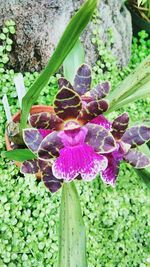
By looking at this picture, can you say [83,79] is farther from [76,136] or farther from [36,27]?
[36,27]

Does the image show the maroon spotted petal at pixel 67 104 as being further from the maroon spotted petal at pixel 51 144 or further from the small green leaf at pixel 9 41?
the small green leaf at pixel 9 41

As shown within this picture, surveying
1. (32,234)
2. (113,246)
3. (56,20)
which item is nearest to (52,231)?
(32,234)

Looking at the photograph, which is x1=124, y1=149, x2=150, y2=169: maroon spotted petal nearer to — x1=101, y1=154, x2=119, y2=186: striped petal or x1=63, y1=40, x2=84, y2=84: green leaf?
x1=101, y1=154, x2=119, y2=186: striped petal

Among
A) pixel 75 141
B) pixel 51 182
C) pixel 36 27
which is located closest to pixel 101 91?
pixel 75 141

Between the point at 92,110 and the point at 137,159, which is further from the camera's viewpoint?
the point at 137,159

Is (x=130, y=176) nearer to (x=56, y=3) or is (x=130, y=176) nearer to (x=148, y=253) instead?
(x=148, y=253)
